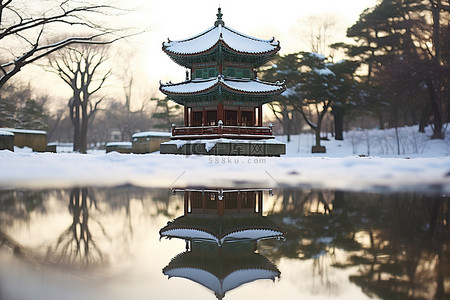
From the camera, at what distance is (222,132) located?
22.0 m

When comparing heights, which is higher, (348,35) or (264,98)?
(348,35)

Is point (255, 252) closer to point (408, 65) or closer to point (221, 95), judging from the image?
point (221, 95)

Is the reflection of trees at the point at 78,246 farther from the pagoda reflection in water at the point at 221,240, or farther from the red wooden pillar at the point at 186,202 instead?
the red wooden pillar at the point at 186,202

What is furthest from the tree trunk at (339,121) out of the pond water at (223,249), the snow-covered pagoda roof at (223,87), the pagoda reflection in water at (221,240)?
the pagoda reflection in water at (221,240)

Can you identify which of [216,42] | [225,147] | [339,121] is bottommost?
[225,147]

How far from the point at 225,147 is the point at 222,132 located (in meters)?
1.14

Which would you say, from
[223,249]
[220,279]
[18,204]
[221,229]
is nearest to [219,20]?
[18,204]

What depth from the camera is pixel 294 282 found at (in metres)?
2.50

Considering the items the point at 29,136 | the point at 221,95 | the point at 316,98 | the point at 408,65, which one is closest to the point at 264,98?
the point at 221,95

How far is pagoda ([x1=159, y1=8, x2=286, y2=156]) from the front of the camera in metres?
22.1

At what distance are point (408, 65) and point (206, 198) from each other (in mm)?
30590

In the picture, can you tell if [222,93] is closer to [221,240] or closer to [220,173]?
[220,173]

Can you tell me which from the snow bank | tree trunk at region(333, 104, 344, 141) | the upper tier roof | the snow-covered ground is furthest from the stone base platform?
tree trunk at region(333, 104, 344, 141)

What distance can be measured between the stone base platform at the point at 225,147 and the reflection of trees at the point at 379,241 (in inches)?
607
